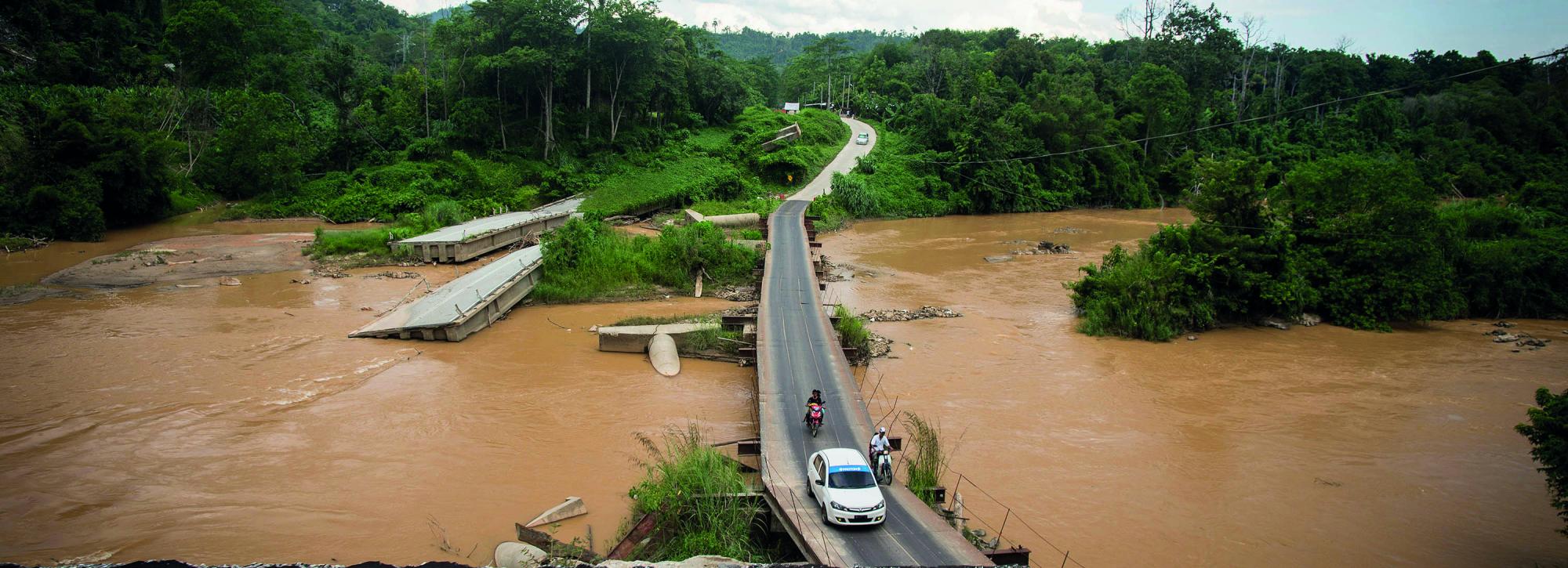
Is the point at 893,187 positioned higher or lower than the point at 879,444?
higher

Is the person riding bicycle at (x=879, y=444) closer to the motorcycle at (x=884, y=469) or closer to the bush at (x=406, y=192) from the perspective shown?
the motorcycle at (x=884, y=469)

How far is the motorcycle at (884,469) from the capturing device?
1216 centimetres

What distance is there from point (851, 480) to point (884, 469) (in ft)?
3.94

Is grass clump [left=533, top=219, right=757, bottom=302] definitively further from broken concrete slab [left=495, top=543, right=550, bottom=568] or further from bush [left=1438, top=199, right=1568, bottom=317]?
bush [left=1438, top=199, right=1568, bottom=317]

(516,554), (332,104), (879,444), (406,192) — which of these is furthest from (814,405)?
(332,104)

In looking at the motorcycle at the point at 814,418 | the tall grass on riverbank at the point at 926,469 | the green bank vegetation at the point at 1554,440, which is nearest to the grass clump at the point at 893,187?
the motorcycle at the point at 814,418

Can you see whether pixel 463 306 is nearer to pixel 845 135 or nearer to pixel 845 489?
pixel 845 489

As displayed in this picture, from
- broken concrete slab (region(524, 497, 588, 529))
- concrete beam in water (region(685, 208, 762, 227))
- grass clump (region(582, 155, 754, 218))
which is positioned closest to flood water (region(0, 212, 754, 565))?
broken concrete slab (region(524, 497, 588, 529))

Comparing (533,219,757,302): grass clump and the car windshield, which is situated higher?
(533,219,757,302): grass clump

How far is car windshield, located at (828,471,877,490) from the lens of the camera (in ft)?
36.2

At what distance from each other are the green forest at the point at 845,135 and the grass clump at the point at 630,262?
978cm

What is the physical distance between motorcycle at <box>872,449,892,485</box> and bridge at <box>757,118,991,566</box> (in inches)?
7.1

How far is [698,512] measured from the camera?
11180 mm

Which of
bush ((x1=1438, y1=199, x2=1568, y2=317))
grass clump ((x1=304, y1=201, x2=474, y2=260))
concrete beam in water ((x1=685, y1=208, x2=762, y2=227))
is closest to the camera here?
bush ((x1=1438, y1=199, x2=1568, y2=317))
